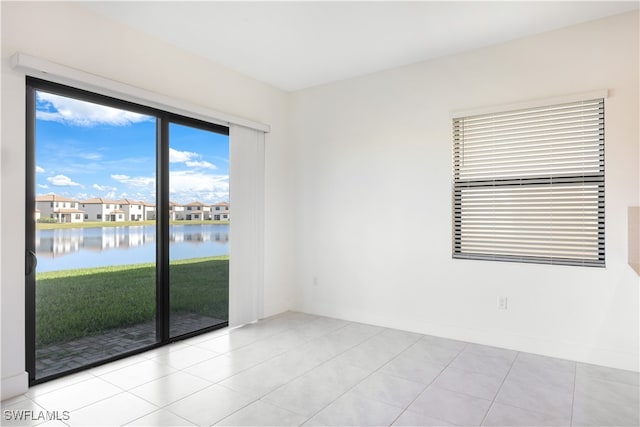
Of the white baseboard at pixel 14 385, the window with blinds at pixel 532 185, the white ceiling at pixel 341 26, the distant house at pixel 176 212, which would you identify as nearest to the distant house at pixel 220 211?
the distant house at pixel 176 212

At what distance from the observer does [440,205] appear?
3768 millimetres

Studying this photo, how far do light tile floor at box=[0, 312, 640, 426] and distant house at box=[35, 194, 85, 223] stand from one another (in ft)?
4.00

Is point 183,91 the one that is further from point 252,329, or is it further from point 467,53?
point 467,53

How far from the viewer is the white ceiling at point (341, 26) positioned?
9.38 feet

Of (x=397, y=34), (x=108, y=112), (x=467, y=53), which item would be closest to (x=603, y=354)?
(x=467, y=53)

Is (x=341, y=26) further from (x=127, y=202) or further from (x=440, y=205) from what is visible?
(x=127, y=202)

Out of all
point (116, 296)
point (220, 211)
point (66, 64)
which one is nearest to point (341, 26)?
point (66, 64)

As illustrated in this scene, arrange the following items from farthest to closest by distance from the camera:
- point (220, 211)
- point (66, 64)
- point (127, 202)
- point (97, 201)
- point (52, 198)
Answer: point (220, 211) → point (127, 202) → point (97, 201) → point (52, 198) → point (66, 64)

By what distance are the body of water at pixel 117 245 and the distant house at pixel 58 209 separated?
0.32 ft

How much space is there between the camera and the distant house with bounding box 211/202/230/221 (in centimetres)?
429

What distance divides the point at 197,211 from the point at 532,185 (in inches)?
133

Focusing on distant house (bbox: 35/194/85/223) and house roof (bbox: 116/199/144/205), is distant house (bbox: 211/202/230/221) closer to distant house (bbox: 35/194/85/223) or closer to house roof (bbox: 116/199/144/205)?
house roof (bbox: 116/199/144/205)

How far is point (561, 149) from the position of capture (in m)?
3.23

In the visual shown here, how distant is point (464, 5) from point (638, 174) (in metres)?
1.88
